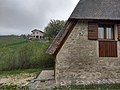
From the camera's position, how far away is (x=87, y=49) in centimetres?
1544

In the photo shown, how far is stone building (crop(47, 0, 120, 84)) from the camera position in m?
15.2

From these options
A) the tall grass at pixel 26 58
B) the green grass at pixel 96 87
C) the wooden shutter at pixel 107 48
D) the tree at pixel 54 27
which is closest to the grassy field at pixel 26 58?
the tall grass at pixel 26 58

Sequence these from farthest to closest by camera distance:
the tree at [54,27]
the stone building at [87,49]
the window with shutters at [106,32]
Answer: the tree at [54,27]
the window with shutters at [106,32]
the stone building at [87,49]

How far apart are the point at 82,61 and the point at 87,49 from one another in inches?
33.6

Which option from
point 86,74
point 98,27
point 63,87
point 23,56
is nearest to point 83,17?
point 98,27

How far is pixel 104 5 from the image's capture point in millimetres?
16469

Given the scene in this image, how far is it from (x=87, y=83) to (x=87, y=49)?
98.6 inches

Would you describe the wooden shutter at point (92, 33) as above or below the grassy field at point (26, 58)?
above

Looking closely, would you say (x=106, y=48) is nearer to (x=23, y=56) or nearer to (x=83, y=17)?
(x=83, y=17)

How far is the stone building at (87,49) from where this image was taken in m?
15.2

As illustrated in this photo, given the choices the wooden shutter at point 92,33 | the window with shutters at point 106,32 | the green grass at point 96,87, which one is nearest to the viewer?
the green grass at point 96,87

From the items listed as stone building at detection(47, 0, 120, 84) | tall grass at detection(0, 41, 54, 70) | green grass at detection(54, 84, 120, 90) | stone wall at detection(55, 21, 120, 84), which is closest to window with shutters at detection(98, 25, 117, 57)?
stone building at detection(47, 0, 120, 84)

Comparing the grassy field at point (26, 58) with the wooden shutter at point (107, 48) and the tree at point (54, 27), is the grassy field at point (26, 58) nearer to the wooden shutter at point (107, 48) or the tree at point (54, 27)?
the wooden shutter at point (107, 48)

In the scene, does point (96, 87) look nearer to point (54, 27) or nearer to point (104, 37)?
point (104, 37)
